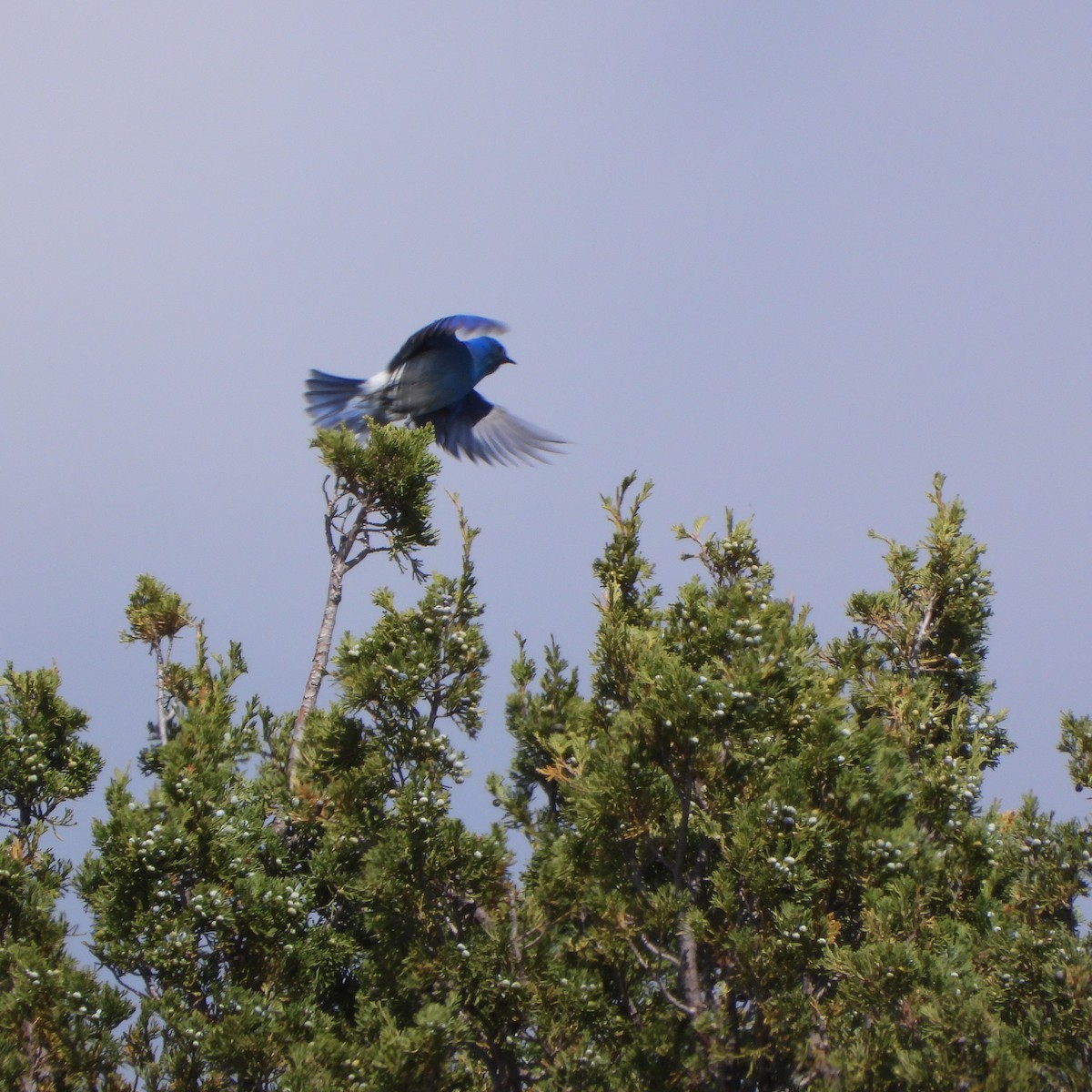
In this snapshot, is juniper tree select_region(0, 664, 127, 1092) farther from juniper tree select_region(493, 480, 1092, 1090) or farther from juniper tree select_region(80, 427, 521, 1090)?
juniper tree select_region(493, 480, 1092, 1090)

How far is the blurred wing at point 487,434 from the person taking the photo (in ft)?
46.7

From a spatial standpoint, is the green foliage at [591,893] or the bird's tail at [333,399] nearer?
the green foliage at [591,893]

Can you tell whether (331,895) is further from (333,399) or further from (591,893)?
(333,399)

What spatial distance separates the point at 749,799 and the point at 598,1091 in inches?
69.7

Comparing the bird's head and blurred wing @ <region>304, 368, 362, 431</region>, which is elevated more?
the bird's head

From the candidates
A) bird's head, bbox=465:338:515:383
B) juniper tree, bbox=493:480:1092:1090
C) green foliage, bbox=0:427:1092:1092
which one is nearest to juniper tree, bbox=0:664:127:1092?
green foliage, bbox=0:427:1092:1092

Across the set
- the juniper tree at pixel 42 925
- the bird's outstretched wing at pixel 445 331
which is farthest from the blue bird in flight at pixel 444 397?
the juniper tree at pixel 42 925

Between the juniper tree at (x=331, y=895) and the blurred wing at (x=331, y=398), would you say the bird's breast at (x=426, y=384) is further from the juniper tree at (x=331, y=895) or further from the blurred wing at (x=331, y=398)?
the juniper tree at (x=331, y=895)

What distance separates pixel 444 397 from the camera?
1362 cm

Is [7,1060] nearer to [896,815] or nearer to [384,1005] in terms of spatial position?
[384,1005]

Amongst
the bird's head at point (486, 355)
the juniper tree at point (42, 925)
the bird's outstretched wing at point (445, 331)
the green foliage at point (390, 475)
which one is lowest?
the juniper tree at point (42, 925)

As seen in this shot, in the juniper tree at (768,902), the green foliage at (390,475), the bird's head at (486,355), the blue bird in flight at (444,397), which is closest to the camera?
the juniper tree at (768,902)

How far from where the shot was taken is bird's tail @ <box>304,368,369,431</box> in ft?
44.3

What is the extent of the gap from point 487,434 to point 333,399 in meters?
1.78
